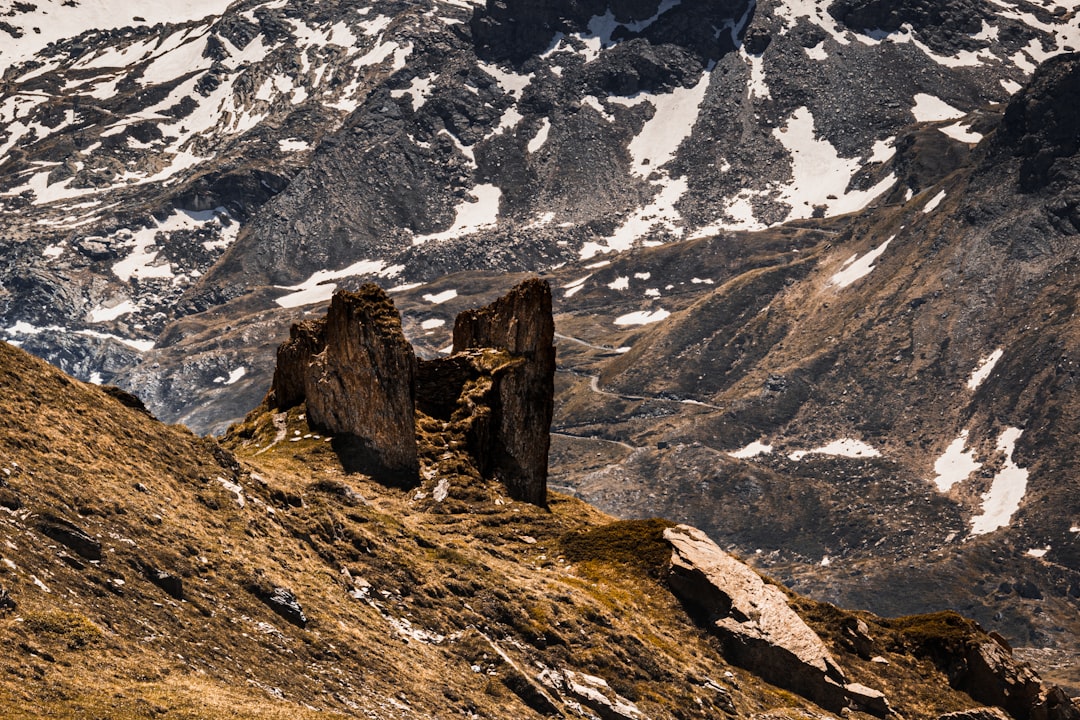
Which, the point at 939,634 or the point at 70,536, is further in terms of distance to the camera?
the point at 939,634

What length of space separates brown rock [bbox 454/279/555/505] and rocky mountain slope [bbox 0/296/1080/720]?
2370mm

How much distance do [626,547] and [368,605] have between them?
21747mm

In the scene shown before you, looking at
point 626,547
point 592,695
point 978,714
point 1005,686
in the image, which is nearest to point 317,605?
point 592,695

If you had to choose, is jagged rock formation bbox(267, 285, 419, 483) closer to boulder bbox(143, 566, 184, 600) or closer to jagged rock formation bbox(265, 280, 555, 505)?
jagged rock formation bbox(265, 280, 555, 505)

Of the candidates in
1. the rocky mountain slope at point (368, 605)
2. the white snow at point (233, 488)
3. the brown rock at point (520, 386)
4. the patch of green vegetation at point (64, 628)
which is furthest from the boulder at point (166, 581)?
the brown rock at point (520, 386)

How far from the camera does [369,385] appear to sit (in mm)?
72688

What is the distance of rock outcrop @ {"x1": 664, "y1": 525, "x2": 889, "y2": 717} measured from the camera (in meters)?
62.2

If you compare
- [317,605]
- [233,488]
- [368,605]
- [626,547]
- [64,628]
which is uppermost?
[64,628]

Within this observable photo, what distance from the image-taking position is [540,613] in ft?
181

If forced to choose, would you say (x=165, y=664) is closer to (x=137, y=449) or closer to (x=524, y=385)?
(x=137, y=449)

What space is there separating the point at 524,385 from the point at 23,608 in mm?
48523

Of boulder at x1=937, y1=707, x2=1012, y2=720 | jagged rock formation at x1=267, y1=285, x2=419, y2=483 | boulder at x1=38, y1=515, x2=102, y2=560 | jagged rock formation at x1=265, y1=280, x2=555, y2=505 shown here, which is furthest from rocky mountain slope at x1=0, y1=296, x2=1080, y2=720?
jagged rock formation at x1=265, y1=280, x2=555, y2=505

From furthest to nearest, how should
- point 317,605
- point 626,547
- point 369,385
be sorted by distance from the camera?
point 369,385 → point 626,547 → point 317,605

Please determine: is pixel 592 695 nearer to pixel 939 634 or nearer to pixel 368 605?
pixel 368 605
